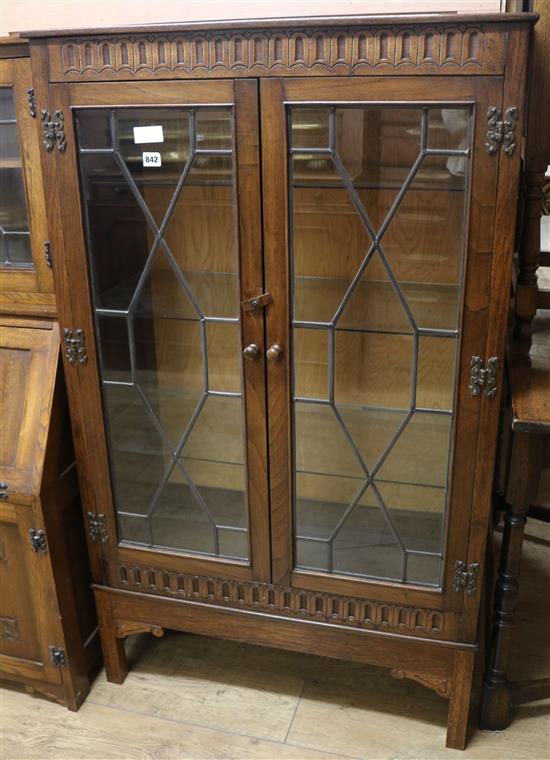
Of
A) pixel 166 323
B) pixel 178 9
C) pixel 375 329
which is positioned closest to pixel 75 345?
pixel 166 323

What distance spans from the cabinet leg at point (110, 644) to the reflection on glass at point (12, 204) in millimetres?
767

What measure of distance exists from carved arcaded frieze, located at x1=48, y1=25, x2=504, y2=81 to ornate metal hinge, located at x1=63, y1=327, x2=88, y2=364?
479 millimetres

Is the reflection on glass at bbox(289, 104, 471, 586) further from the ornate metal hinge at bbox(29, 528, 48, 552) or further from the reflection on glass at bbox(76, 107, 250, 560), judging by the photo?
the ornate metal hinge at bbox(29, 528, 48, 552)

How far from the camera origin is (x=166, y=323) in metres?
1.58

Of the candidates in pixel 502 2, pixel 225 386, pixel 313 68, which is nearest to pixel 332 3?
pixel 502 2

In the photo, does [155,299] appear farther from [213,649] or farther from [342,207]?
[213,649]

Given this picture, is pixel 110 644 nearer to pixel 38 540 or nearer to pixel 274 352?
pixel 38 540

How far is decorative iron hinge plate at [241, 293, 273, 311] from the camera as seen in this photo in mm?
1437

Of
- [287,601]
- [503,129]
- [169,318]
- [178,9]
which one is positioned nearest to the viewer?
[503,129]

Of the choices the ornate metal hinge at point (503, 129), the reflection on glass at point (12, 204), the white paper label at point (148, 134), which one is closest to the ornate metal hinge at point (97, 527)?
the reflection on glass at point (12, 204)

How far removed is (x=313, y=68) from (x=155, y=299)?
54 cm

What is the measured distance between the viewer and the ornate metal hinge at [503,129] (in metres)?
1.22

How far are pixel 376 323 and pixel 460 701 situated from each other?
0.82m

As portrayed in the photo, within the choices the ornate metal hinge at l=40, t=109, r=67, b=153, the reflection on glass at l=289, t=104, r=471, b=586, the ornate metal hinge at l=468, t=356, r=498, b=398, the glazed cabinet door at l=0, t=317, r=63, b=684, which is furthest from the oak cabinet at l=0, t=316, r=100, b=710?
the ornate metal hinge at l=468, t=356, r=498, b=398
